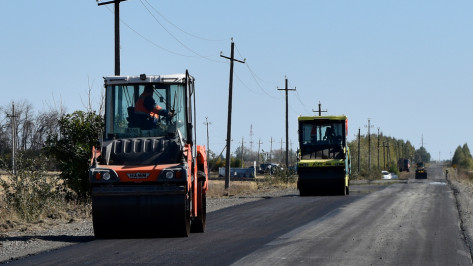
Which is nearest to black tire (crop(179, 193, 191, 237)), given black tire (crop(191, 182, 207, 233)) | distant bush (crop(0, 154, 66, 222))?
black tire (crop(191, 182, 207, 233))

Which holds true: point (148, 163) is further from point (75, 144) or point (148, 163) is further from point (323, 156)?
point (323, 156)

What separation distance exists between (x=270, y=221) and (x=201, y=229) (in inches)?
180

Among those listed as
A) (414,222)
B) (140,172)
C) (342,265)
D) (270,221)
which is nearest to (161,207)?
(140,172)

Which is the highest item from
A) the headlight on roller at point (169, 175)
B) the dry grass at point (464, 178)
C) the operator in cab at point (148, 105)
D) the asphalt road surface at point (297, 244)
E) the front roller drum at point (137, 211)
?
the operator in cab at point (148, 105)

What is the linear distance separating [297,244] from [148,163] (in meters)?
3.45

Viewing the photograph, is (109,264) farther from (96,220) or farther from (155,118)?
(155,118)

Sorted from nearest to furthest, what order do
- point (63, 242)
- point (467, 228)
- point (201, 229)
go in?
point (63, 242) → point (201, 229) → point (467, 228)

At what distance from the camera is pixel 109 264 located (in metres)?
12.8

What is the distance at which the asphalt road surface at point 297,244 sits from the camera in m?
13.6

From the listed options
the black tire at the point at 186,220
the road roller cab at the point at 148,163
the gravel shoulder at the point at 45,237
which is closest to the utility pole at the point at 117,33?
the gravel shoulder at the point at 45,237

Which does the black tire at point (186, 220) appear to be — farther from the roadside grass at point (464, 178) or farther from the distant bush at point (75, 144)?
the roadside grass at point (464, 178)

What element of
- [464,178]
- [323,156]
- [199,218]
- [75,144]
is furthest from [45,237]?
[464,178]

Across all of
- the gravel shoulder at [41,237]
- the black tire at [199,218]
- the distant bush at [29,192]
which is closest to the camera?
the gravel shoulder at [41,237]

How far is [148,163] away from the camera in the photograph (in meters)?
16.5
